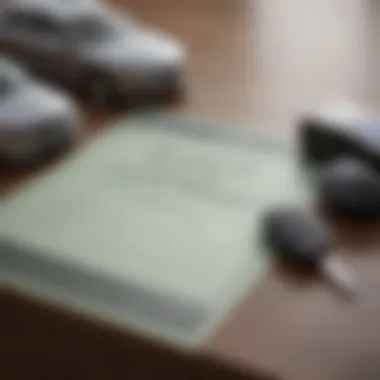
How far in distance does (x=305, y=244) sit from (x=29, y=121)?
12.5 inches

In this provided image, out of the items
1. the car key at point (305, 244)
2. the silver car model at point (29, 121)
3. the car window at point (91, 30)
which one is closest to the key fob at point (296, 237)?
the car key at point (305, 244)

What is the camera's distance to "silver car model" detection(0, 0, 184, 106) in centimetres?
110

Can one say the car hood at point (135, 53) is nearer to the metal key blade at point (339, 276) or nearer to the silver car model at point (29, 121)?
the silver car model at point (29, 121)

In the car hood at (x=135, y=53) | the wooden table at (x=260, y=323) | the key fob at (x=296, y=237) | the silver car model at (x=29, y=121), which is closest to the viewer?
the wooden table at (x=260, y=323)

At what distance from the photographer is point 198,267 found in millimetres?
807

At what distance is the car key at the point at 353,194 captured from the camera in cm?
86

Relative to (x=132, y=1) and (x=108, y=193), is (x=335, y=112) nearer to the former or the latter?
(x=108, y=193)

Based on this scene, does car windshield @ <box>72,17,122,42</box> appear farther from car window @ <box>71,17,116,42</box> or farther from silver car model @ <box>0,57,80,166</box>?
silver car model @ <box>0,57,80,166</box>

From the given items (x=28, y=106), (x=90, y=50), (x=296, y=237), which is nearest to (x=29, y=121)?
(x=28, y=106)

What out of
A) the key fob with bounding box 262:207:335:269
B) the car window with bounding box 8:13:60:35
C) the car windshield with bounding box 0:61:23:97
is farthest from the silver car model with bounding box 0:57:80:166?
the key fob with bounding box 262:207:335:269

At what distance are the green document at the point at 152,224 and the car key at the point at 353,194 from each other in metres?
0.03

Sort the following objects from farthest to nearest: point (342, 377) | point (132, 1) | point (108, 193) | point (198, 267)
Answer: point (132, 1)
point (108, 193)
point (198, 267)
point (342, 377)

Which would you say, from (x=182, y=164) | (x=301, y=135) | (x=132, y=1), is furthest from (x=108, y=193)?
(x=132, y=1)

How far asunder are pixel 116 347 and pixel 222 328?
0.09 m
